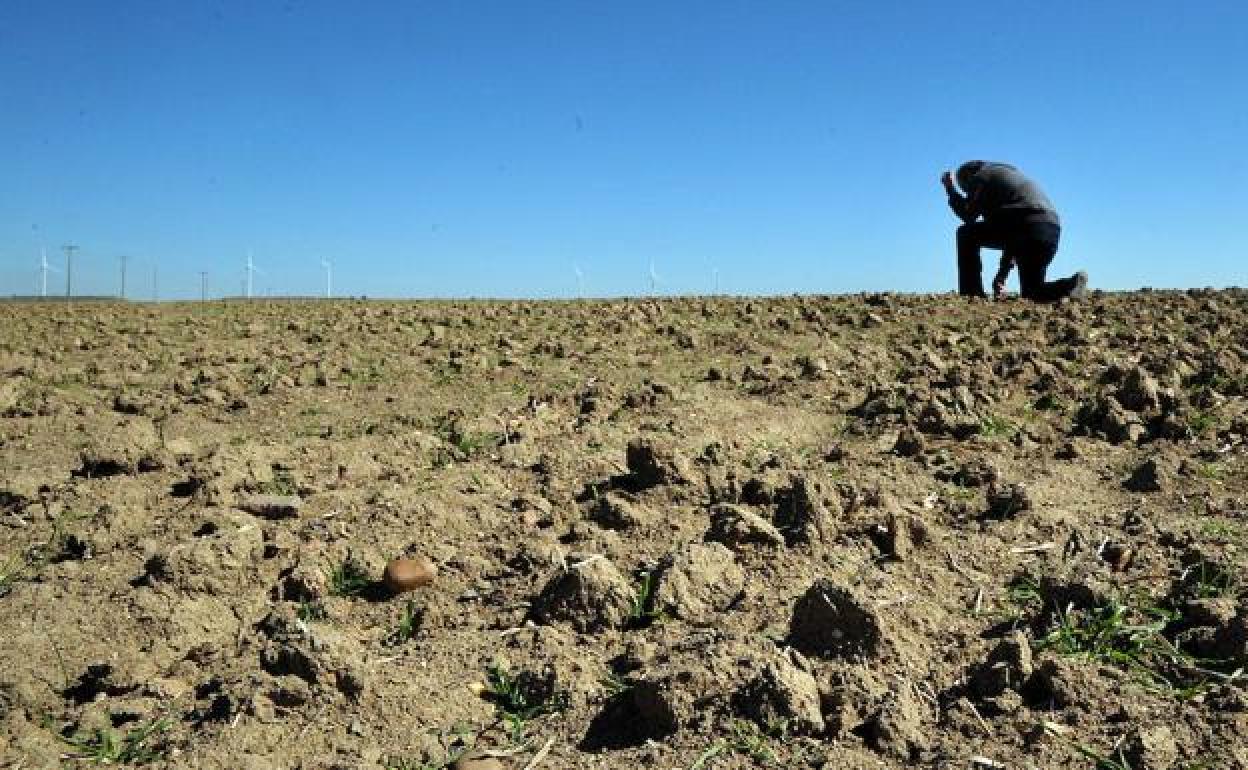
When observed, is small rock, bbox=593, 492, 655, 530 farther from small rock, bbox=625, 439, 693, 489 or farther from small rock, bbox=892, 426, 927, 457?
small rock, bbox=892, 426, 927, 457

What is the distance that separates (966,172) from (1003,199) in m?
0.57

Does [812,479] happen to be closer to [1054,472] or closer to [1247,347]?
[1054,472]

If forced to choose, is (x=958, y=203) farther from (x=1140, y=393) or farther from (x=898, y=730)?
(x=898, y=730)

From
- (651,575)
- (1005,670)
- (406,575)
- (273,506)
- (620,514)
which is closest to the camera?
(1005,670)

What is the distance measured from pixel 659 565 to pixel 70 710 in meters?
1.33

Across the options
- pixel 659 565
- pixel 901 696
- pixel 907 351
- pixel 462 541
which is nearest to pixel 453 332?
pixel 907 351

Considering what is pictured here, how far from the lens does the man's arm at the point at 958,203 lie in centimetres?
905

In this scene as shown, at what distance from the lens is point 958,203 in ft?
30.2

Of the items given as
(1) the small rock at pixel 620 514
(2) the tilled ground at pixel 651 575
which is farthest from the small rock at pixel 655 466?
(1) the small rock at pixel 620 514

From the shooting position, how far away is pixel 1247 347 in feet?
19.0

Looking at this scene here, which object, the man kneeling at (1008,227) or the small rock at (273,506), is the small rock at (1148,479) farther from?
the man kneeling at (1008,227)

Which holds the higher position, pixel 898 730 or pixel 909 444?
pixel 909 444

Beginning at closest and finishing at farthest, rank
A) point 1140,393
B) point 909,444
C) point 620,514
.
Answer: point 620,514 → point 909,444 → point 1140,393

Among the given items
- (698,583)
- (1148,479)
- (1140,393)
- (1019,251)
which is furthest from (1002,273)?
(698,583)
